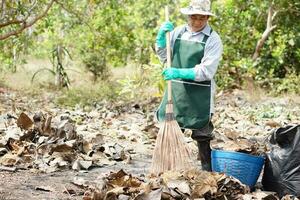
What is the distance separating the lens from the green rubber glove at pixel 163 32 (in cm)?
470

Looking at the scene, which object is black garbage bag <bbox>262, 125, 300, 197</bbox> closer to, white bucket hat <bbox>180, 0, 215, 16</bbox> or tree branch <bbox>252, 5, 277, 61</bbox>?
white bucket hat <bbox>180, 0, 215, 16</bbox>

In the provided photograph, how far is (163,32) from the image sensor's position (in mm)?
4766

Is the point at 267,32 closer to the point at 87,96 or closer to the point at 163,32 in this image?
the point at 87,96

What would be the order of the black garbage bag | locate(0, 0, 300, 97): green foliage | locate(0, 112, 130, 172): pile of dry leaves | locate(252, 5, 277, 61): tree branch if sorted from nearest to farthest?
the black garbage bag → locate(0, 112, 130, 172): pile of dry leaves → locate(0, 0, 300, 97): green foliage → locate(252, 5, 277, 61): tree branch

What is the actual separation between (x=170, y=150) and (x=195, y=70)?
2.19 feet

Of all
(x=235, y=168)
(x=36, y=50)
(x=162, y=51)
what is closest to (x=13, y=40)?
(x=36, y=50)

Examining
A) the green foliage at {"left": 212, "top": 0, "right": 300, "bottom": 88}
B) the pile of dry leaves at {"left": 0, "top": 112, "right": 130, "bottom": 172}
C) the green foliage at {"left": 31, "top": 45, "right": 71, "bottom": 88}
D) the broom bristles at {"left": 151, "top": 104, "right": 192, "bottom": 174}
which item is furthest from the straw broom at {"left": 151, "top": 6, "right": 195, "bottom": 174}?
the green foliage at {"left": 31, "top": 45, "right": 71, "bottom": 88}

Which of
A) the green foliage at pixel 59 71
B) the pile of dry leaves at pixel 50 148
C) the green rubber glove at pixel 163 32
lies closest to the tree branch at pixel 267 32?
the green foliage at pixel 59 71

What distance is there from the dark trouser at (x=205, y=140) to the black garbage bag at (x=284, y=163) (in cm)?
55

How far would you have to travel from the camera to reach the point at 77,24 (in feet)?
45.2

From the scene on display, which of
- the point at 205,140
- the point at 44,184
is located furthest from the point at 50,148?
the point at 205,140

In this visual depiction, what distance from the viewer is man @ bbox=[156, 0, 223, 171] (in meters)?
4.50

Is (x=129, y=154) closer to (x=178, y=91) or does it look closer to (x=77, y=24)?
(x=178, y=91)

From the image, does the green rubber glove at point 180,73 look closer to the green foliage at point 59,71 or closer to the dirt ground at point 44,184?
the dirt ground at point 44,184
